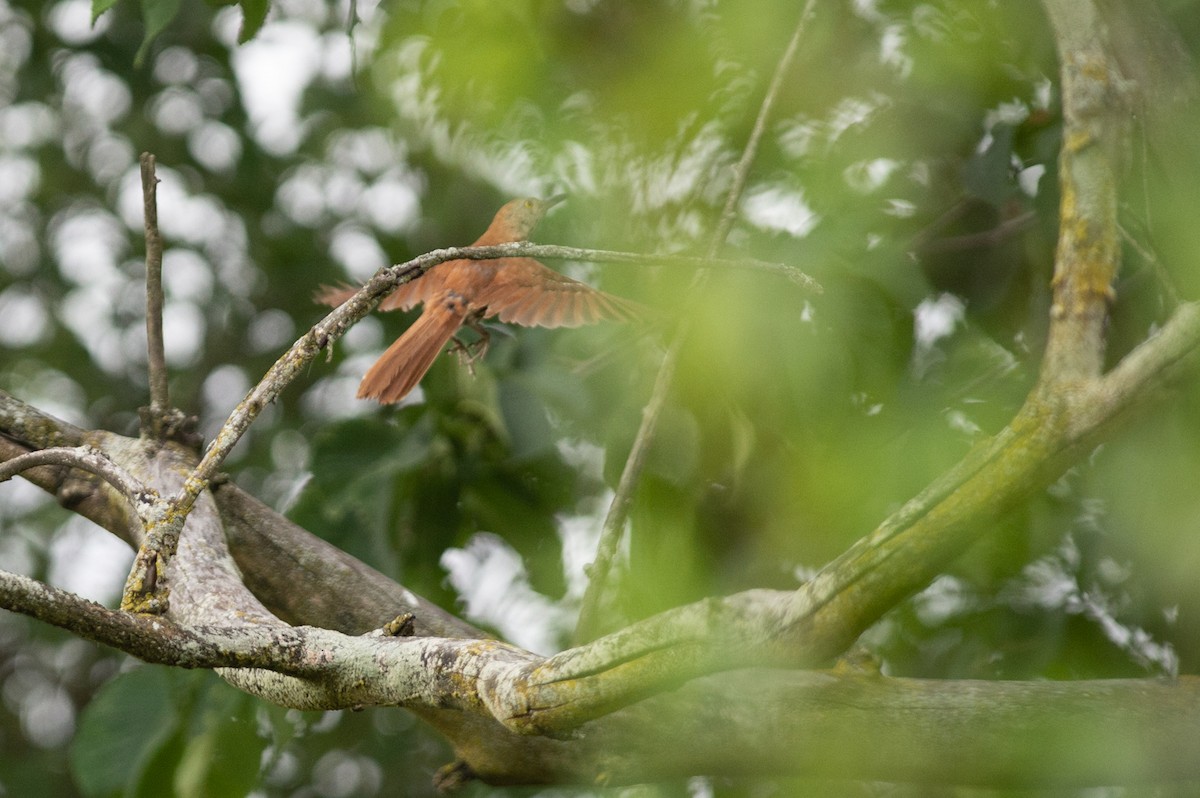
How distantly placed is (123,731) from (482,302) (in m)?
1.20

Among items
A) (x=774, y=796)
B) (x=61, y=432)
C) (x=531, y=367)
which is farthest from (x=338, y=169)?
(x=774, y=796)

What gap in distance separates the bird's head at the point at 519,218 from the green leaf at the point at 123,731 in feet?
4.43

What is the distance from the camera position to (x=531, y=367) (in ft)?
9.02

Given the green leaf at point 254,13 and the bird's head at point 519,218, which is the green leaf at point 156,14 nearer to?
the green leaf at point 254,13

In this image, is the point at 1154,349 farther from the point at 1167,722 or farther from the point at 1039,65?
the point at 1039,65

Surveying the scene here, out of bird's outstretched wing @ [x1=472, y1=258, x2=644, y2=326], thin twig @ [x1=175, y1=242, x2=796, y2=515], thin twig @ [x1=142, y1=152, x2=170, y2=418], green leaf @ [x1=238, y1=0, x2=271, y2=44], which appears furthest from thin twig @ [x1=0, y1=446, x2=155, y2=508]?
bird's outstretched wing @ [x1=472, y1=258, x2=644, y2=326]

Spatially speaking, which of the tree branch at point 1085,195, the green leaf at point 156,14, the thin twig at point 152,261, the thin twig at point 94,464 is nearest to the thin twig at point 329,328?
the thin twig at point 94,464

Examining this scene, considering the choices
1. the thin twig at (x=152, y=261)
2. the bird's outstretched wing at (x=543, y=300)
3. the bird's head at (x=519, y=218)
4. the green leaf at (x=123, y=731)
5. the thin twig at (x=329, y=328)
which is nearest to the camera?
the thin twig at (x=329, y=328)

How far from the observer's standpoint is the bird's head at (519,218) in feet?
10.4

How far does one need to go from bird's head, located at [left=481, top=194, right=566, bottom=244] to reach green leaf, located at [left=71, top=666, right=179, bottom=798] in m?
1.35

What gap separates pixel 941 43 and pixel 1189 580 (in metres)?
1.26

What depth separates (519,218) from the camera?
3.35 metres

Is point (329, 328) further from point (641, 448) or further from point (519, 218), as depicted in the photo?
point (519, 218)

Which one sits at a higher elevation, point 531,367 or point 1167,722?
point 531,367
